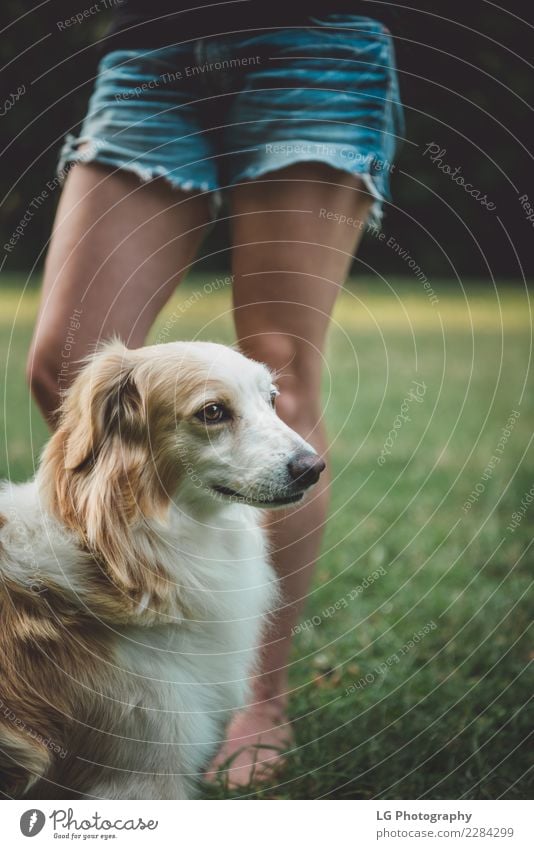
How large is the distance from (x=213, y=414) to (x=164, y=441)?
14 centimetres

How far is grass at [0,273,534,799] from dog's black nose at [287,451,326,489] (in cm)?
96

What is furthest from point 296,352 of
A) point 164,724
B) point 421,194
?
point 421,194

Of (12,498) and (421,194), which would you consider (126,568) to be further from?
(421,194)

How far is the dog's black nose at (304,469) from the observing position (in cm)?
189

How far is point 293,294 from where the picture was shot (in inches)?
85.3
